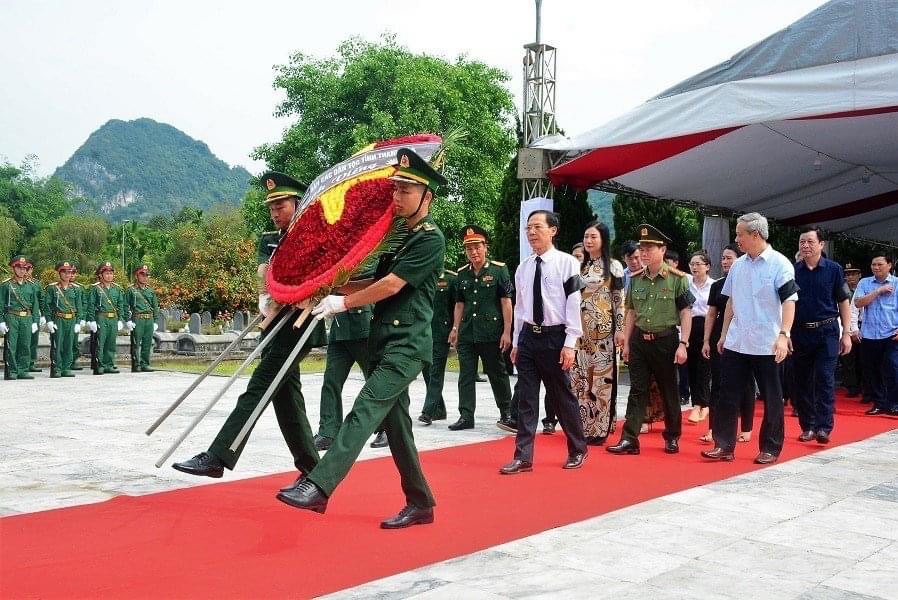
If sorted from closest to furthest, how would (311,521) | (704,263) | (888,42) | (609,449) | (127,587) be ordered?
1. (127,587)
2. (311,521)
3. (609,449)
4. (888,42)
5. (704,263)

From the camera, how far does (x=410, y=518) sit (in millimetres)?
4133

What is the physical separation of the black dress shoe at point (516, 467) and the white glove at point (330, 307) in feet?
6.23

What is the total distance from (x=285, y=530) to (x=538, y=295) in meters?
2.37

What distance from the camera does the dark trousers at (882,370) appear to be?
9070 millimetres

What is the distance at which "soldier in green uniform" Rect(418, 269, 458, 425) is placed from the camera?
7.76m

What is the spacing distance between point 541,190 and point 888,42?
3855 millimetres

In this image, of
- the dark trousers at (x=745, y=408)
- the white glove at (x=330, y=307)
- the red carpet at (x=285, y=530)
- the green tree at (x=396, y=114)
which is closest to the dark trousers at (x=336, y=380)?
the red carpet at (x=285, y=530)

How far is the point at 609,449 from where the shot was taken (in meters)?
6.43

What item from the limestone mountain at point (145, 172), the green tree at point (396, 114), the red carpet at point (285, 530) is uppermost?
the limestone mountain at point (145, 172)

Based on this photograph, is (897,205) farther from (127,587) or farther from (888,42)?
(127,587)

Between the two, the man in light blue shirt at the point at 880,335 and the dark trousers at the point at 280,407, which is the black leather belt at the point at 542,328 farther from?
the man in light blue shirt at the point at 880,335

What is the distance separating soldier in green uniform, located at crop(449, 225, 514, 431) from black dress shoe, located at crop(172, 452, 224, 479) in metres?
3.07

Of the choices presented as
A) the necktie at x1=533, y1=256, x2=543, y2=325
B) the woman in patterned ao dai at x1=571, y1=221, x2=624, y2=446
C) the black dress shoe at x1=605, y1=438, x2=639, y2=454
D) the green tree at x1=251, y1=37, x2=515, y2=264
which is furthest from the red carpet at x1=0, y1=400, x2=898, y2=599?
the green tree at x1=251, y1=37, x2=515, y2=264

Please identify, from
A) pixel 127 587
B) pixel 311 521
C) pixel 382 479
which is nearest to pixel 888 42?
pixel 382 479
